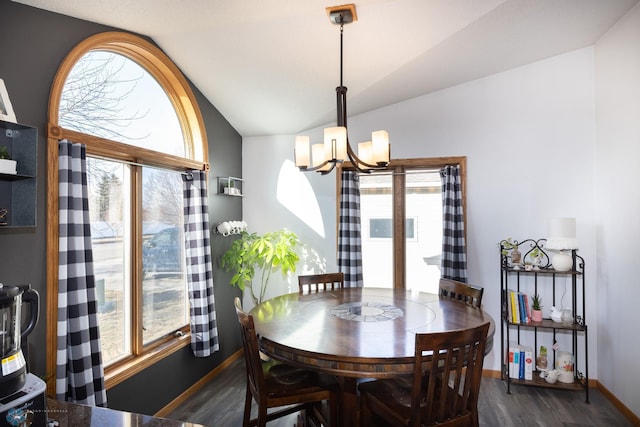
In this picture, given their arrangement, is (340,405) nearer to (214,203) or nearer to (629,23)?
(214,203)

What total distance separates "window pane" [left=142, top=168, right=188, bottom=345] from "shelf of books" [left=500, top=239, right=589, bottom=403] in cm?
289

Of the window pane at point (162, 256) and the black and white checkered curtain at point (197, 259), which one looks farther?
the black and white checkered curtain at point (197, 259)

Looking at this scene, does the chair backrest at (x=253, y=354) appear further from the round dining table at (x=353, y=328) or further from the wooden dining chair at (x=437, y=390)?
the wooden dining chair at (x=437, y=390)

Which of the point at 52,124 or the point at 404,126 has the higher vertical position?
the point at 404,126

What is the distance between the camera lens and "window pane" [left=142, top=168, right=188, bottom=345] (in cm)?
285

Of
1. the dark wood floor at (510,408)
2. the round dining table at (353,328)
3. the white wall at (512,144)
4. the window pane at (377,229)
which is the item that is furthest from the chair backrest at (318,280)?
the white wall at (512,144)

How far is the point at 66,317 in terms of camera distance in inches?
77.2

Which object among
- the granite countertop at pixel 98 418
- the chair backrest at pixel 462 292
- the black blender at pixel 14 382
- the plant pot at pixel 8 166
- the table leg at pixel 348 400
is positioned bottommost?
the table leg at pixel 348 400

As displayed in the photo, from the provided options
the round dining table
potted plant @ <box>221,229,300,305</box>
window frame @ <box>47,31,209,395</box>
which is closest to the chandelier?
the round dining table

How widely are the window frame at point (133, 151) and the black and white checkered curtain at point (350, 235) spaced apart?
1.43 m

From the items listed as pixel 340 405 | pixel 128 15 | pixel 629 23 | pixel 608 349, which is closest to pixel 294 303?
pixel 340 405

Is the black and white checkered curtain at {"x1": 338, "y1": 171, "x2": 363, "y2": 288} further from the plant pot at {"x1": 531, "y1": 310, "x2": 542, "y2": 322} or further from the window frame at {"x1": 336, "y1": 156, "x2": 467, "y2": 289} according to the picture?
the plant pot at {"x1": 531, "y1": 310, "x2": 542, "y2": 322}

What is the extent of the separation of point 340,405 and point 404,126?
8.97ft

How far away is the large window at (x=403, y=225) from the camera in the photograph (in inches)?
151
